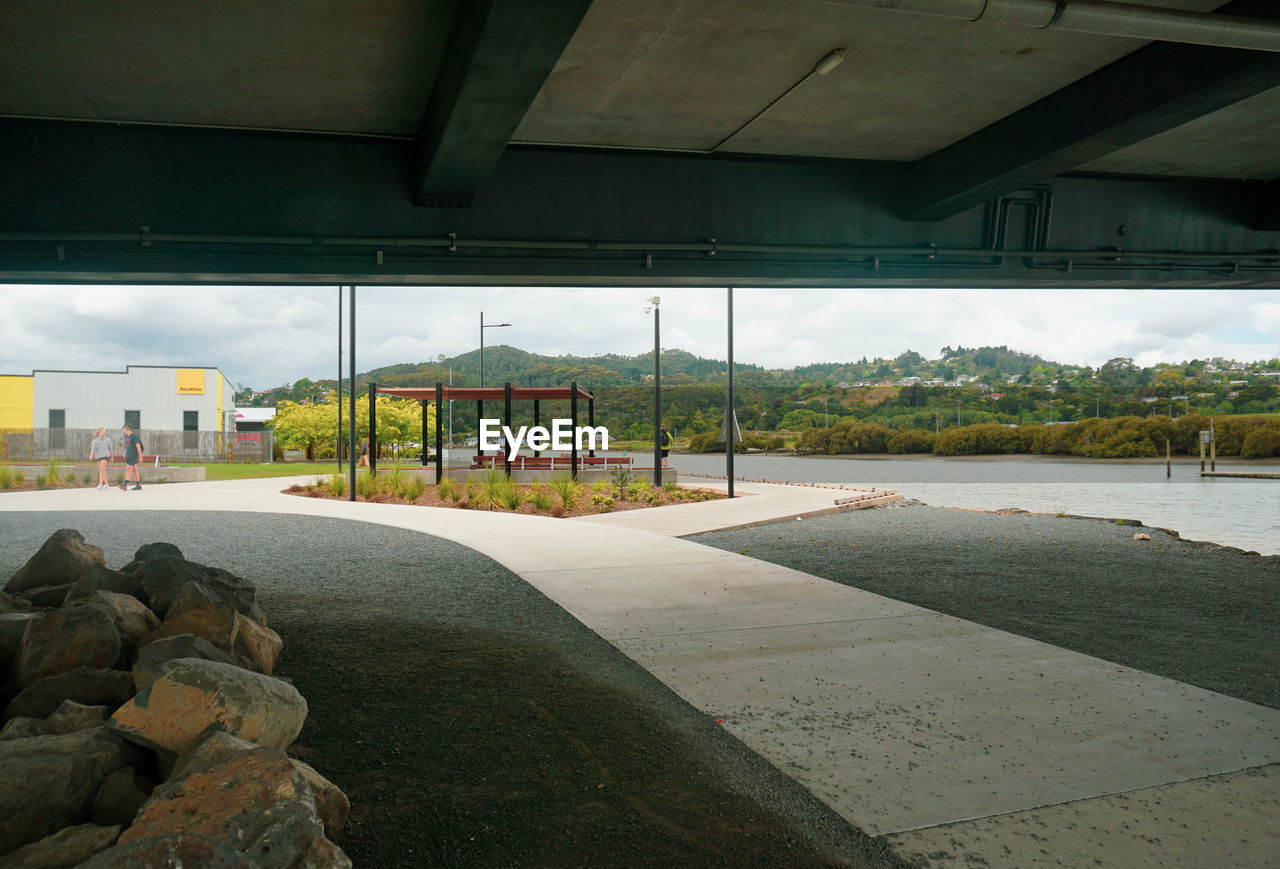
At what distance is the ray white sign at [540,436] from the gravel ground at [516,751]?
51.2 ft

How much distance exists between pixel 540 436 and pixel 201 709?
853 inches

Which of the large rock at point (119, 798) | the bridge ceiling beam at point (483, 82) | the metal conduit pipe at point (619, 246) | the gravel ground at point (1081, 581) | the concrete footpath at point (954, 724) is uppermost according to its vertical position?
the bridge ceiling beam at point (483, 82)

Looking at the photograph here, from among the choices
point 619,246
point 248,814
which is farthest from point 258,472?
point 248,814

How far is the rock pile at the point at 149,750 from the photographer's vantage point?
232cm

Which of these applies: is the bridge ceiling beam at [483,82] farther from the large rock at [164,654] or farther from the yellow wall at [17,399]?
the yellow wall at [17,399]

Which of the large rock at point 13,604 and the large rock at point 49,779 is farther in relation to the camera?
the large rock at point 13,604

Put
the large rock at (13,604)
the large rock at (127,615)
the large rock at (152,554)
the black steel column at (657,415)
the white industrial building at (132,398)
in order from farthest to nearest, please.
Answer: the white industrial building at (132,398)
the black steel column at (657,415)
the large rock at (152,554)
the large rock at (13,604)
the large rock at (127,615)

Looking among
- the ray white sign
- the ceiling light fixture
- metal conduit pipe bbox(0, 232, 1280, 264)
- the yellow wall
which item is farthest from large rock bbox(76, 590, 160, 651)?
the yellow wall

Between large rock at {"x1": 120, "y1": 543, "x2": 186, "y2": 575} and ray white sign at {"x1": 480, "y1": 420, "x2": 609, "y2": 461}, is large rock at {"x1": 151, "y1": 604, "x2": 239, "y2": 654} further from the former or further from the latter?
ray white sign at {"x1": 480, "y1": 420, "x2": 609, "y2": 461}

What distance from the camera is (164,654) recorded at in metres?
3.47

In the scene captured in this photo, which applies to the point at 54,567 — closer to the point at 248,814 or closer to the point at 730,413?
the point at 248,814

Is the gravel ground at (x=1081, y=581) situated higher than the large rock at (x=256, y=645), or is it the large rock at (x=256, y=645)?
the large rock at (x=256, y=645)


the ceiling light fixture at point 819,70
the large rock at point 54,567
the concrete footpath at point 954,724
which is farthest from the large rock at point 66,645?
the ceiling light fixture at point 819,70

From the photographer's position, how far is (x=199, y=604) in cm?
444
